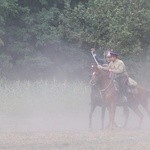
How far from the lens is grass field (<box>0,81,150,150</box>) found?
15.9 m

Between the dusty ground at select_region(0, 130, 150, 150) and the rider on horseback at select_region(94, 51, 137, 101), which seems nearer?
the dusty ground at select_region(0, 130, 150, 150)

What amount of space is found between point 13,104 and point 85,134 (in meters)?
8.87

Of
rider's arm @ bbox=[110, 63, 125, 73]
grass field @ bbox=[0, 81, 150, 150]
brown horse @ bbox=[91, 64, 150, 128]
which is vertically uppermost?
rider's arm @ bbox=[110, 63, 125, 73]

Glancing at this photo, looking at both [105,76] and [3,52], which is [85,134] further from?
[3,52]

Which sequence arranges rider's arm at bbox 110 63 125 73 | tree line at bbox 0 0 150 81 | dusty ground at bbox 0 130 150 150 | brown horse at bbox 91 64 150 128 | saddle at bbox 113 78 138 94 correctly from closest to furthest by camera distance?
dusty ground at bbox 0 130 150 150
brown horse at bbox 91 64 150 128
rider's arm at bbox 110 63 125 73
saddle at bbox 113 78 138 94
tree line at bbox 0 0 150 81

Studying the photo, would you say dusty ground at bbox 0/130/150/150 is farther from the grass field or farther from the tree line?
the tree line

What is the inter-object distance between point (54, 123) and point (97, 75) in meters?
3.96

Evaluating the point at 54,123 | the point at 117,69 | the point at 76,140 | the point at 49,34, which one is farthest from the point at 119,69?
the point at 49,34

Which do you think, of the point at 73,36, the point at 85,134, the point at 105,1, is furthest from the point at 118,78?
the point at 73,36

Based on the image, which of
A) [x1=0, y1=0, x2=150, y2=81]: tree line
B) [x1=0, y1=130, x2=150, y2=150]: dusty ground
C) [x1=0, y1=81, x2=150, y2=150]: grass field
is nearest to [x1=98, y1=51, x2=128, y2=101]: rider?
[x1=0, y1=81, x2=150, y2=150]: grass field

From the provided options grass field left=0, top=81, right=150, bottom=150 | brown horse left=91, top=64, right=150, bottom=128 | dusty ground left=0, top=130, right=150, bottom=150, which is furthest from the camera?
brown horse left=91, top=64, right=150, bottom=128

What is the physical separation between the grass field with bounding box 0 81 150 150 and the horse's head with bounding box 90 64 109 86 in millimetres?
1444

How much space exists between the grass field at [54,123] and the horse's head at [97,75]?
1.44m

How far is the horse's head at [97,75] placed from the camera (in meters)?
19.4
